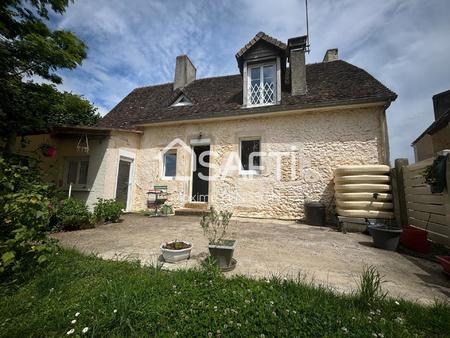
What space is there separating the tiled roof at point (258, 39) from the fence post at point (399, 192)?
18.5 feet

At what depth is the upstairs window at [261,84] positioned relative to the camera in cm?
763

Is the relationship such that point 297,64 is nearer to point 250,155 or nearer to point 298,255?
point 250,155

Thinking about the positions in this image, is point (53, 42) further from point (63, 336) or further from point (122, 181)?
point (63, 336)

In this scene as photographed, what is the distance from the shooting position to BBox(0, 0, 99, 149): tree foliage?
480cm

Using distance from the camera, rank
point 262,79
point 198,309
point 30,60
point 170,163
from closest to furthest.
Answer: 1. point 198,309
2. point 30,60
3. point 262,79
4. point 170,163

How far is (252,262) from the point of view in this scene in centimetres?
293

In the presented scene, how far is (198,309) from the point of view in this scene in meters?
1.78

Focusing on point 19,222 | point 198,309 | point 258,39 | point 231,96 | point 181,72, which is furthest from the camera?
point 181,72

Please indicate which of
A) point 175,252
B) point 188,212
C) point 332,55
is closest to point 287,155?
point 188,212

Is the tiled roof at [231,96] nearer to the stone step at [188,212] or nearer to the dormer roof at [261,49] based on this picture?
the dormer roof at [261,49]

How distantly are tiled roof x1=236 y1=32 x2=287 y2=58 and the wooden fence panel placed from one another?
596 centimetres

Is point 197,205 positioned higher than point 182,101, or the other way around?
point 182,101

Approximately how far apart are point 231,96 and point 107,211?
6644 millimetres

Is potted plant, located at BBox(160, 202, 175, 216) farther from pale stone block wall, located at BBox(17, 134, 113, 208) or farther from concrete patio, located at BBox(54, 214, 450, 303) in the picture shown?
concrete patio, located at BBox(54, 214, 450, 303)
